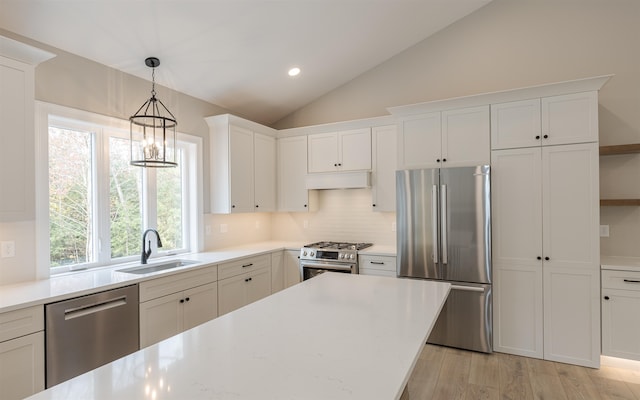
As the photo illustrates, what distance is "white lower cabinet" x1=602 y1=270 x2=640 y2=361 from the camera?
2.78m

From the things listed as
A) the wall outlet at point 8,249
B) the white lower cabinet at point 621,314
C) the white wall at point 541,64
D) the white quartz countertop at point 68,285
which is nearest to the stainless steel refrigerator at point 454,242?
the white lower cabinet at point 621,314

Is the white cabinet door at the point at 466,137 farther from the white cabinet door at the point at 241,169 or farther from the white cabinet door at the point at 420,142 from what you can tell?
the white cabinet door at the point at 241,169

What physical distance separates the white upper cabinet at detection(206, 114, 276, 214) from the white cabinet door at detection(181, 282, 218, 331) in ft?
3.33

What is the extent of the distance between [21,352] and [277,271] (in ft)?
8.10

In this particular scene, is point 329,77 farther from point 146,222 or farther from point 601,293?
point 601,293

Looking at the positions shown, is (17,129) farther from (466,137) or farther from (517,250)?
(517,250)

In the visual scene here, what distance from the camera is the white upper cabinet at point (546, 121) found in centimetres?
288

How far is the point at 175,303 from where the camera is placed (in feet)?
9.23

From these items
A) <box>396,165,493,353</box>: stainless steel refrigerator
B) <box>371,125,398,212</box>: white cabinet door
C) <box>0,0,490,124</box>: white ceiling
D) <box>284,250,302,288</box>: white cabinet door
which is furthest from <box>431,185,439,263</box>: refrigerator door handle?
<box>0,0,490,124</box>: white ceiling

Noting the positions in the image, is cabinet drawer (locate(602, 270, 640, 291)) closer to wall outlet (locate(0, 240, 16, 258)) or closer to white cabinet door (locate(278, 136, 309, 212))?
white cabinet door (locate(278, 136, 309, 212))

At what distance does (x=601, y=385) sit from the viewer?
2.65 meters

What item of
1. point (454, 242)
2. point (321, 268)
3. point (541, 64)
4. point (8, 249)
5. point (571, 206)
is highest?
point (541, 64)

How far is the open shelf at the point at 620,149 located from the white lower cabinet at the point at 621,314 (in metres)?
1.06

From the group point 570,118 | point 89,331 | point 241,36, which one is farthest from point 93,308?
point 570,118
